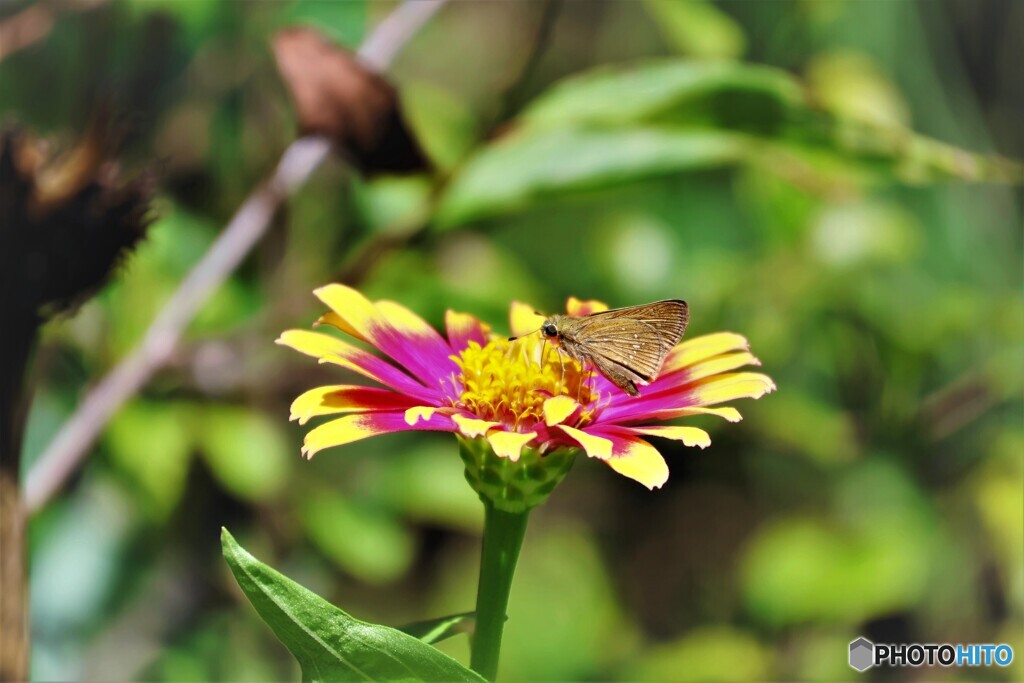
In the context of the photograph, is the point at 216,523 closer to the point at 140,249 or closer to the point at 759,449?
the point at 140,249

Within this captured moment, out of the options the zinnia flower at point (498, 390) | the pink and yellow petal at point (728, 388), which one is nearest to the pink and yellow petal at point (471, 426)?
the zinnia flower at point (498, 390)

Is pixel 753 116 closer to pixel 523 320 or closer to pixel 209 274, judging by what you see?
pixel 523 320

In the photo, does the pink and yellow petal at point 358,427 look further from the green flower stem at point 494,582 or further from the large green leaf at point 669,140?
the large green leaf at point 669,140

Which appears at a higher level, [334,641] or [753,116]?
[753,116]

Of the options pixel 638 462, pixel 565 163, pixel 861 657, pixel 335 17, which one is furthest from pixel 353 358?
pixel 861 657

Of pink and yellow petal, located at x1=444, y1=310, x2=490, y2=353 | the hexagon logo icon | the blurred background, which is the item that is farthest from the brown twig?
the hexagon logo icon

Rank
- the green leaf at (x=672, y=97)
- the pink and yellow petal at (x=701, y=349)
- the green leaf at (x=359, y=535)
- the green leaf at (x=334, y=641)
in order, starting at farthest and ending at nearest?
the green leaf at (x=359, y=535) < the green leaf at (x=672, y=97) < the pink and yellow petal at (x=701, y=349) < the green leaf at (x=334, y=641)

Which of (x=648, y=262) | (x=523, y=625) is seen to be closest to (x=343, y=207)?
(x=648, y=262)
